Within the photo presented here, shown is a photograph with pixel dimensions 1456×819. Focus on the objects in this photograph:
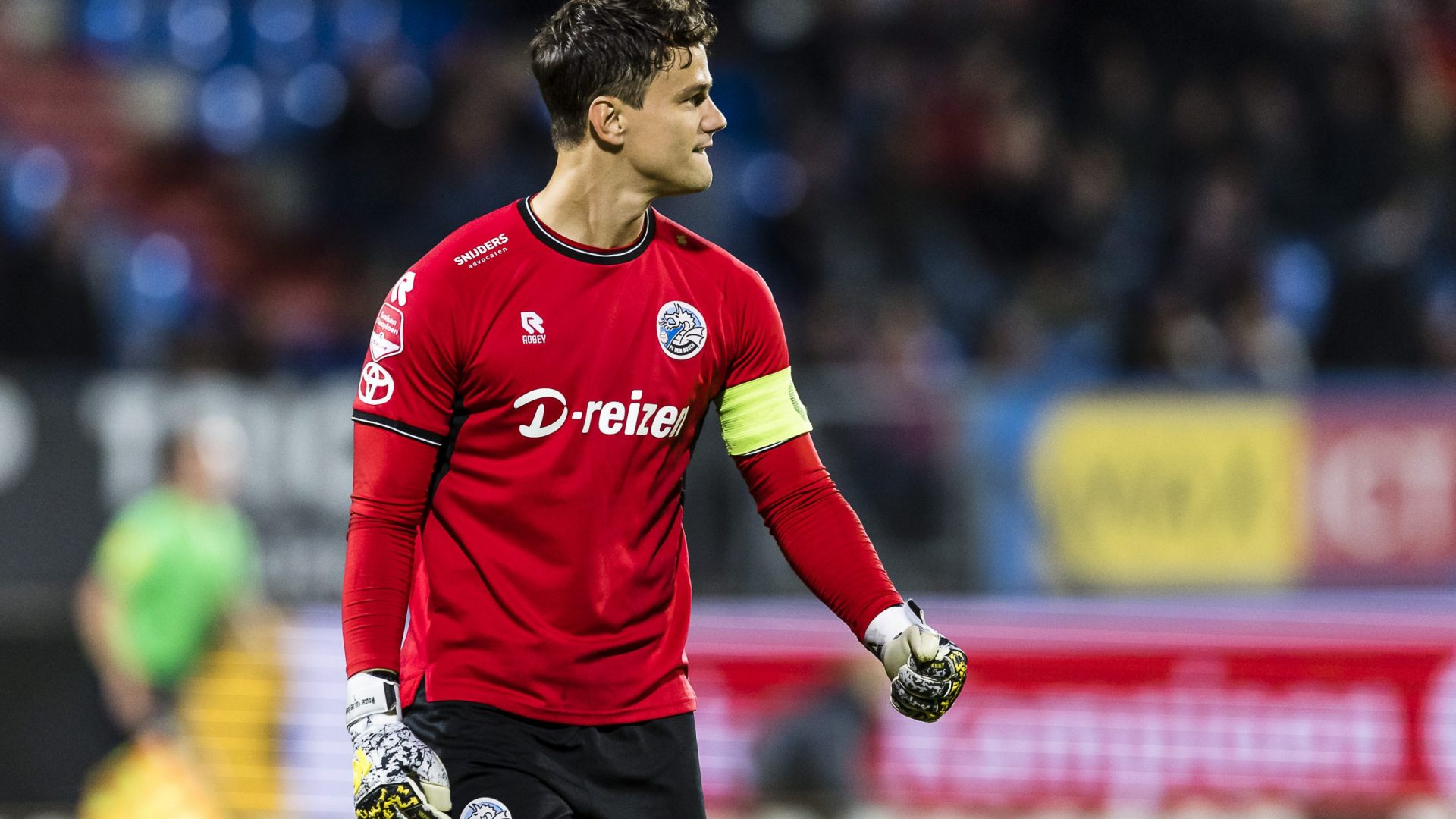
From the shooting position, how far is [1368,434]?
927 cm

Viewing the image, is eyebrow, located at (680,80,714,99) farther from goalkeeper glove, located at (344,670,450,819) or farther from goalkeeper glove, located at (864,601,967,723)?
goalkeeper glove, located at (344,670,450,819)

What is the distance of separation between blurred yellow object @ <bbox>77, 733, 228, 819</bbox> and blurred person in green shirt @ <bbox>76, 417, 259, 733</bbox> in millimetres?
110

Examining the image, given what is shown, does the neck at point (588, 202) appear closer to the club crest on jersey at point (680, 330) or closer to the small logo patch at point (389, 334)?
the club crest on jersey at point (680, 330)

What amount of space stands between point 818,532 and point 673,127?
2.47 ft

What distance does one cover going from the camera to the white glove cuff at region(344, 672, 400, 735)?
10.5ft

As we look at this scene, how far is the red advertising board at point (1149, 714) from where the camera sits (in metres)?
8.10

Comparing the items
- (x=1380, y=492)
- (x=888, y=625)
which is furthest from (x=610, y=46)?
(x=1380, y=492)

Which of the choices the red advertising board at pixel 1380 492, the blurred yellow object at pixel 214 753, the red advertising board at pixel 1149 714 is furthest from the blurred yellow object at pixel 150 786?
the red advertising board at pixel 1380 492

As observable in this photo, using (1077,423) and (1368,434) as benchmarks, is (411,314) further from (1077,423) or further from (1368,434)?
(1368,434)

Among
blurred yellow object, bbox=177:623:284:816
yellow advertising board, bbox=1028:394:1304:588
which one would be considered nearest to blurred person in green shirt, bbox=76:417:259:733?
blurred yellow object, bbox=177:623:284:816

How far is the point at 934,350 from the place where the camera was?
10.6 m

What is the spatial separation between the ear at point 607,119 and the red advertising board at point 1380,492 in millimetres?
6436

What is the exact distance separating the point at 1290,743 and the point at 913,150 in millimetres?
4924

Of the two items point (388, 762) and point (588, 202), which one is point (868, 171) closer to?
point (588, 202)
